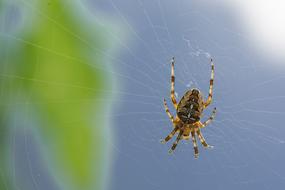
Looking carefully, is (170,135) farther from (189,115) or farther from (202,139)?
(189,115)

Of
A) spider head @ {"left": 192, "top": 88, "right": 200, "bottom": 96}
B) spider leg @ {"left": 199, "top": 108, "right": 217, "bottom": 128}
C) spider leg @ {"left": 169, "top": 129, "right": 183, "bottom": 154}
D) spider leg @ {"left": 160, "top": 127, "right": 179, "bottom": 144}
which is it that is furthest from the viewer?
spider leg @ {"left": 160, "top": 127, "right": 179, "bottom": 144}

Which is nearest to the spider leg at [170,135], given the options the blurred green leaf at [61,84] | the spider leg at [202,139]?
the spider leg at [202,139]

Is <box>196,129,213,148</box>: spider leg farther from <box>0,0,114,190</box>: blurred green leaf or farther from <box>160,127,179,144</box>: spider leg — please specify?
<box>0,0,114,190</box>: blurred green leaf

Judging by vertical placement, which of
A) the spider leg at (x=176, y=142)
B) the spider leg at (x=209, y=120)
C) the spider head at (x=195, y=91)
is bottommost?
the spider leg at (x=176, y=142)

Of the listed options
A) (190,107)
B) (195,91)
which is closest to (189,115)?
(190,107)

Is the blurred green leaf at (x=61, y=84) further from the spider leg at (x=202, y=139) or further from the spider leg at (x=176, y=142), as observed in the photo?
the spider leg at (x=202, y=139)

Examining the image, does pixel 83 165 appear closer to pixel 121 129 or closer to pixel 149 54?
pixel 149 54

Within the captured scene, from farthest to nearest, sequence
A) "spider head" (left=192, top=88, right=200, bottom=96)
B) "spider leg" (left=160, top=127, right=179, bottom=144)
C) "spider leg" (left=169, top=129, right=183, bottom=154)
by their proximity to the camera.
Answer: "spider leg" (left=160, top=127, right=179, bottom=144), "spider leg" (left=169, top=129, right=183, bottom=154), "spider head" (left=192, top=88, right=200, bottom=96)

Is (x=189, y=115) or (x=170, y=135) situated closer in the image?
(x=189, y=115)

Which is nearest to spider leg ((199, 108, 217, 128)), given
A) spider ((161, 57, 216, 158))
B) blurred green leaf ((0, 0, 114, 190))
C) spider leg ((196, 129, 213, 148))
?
spider ((161, 57, 216, 158))
